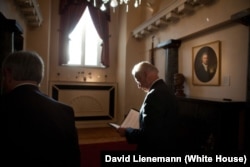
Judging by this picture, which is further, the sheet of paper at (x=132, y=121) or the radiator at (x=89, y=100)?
the radiator at (x=89, y=100)

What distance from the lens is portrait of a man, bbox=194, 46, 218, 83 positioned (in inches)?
124

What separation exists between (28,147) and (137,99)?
4.93m

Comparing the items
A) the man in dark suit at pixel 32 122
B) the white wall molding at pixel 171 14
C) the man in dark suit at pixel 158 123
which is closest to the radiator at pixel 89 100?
the white wall molding at pixel 171 14

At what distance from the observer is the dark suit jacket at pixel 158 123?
1482mm

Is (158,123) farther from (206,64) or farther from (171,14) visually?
(171,14)

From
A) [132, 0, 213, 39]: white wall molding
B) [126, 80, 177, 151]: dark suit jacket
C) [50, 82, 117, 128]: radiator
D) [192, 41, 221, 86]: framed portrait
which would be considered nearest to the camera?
[126, 80, 177, 151]: dark suit jacket

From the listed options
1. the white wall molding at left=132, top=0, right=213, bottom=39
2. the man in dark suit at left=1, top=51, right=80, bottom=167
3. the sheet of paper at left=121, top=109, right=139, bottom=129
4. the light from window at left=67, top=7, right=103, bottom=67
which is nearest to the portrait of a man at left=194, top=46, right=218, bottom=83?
the white wall molding at left=132, top=0, right=213, bottom=39

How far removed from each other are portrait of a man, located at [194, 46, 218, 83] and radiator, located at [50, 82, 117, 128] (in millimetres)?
3158

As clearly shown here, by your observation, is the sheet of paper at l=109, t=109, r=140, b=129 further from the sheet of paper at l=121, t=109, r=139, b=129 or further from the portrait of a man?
the portrait of a man

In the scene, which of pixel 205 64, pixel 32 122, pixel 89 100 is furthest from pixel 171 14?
pixel 32 122

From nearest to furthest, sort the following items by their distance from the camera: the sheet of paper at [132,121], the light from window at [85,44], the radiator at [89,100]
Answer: the sheet of paper at [132,121] < the radiator at [89,100] < the light from window at [85,44]

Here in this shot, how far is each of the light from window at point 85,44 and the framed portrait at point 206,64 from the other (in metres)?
3.33

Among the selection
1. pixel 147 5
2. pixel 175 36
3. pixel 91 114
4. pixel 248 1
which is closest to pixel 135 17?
pixel 147 5

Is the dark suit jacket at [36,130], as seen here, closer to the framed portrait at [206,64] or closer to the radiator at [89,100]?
the framed portrait at [206,64]
